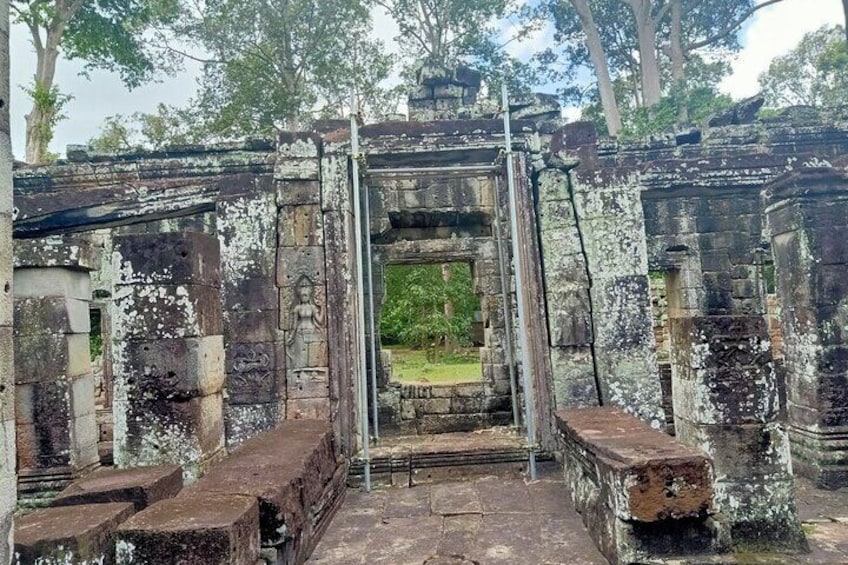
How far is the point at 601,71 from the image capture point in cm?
1828

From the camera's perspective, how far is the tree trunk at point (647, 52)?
17.7 meters

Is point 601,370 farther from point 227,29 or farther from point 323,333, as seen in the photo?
point 227,29

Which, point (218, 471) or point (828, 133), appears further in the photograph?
point (828, 133)

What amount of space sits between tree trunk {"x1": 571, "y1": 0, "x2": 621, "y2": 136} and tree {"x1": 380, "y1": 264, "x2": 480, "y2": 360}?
6919 mm

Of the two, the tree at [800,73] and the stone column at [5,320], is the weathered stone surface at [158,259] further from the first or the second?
the tree at [800,73]

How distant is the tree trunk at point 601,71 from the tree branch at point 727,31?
11.2 feet

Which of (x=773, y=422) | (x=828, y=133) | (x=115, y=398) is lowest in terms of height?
(x=773, y=422)

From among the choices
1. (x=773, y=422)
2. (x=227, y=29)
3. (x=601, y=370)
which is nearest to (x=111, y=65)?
(x=227, y=29)

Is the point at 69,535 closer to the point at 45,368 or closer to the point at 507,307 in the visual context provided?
the point at 507,307

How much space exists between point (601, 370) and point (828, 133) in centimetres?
763

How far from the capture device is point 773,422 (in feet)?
13.3

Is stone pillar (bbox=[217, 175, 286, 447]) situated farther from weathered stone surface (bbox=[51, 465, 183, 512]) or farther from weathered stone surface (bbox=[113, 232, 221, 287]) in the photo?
weathered stone surface (bbox=[51, 465, 183, 512])

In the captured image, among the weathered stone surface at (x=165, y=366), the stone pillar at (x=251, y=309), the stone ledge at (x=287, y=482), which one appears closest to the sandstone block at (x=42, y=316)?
the stone pillar at (x=251, y=309)

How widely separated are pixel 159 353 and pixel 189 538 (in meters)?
2.15
